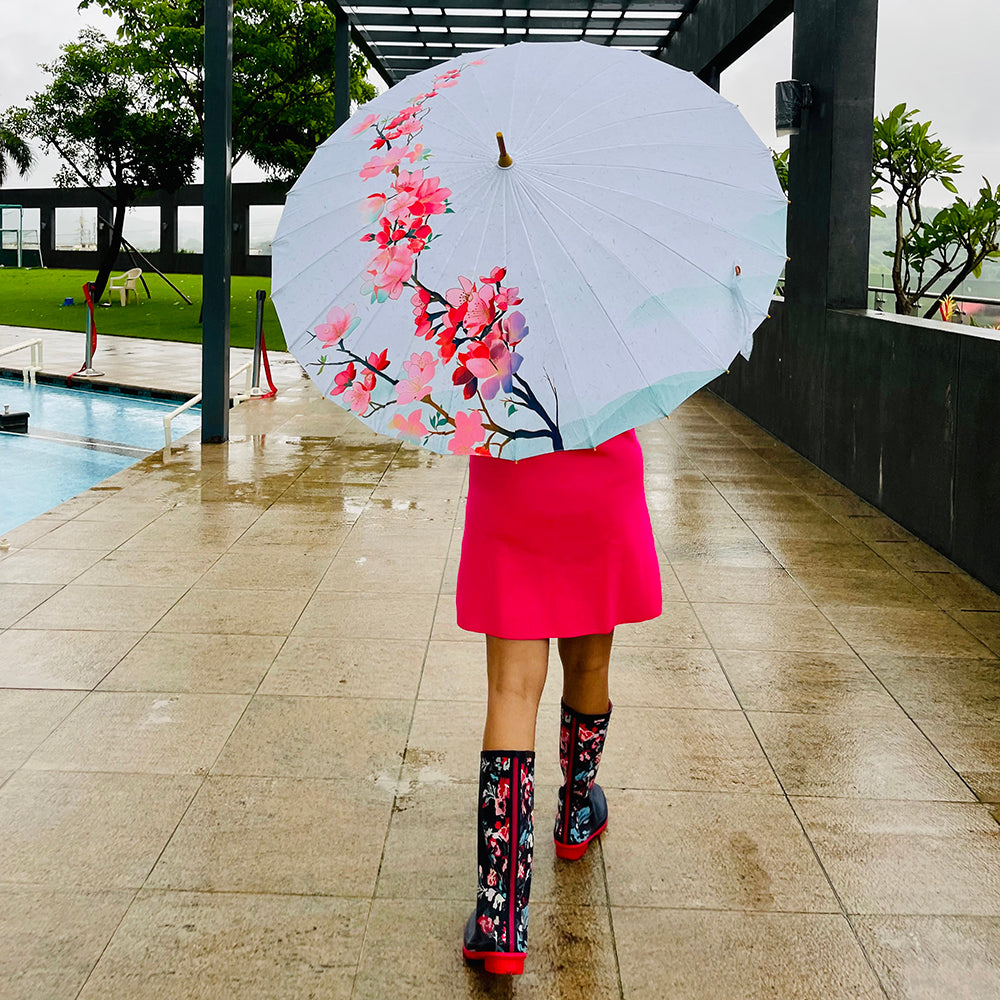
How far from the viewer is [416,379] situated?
1975 millimetres

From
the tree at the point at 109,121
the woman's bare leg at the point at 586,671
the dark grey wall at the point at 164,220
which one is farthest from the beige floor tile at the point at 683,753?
the dark grey wall at the point at 164,220

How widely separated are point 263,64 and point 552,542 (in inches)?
898

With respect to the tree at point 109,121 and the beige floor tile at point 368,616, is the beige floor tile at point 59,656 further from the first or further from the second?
the tree at point 109,121

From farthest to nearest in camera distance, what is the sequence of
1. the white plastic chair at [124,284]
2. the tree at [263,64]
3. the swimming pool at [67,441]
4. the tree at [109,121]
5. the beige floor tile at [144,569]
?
the white plastic chair at [124,284] → the tree at [109,121] → the tree at [263,64] → the swimming pool at [67,441] → the beige floor tile at [144,569]

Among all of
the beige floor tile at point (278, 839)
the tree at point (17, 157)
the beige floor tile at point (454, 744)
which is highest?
the tree at point (17, 157)

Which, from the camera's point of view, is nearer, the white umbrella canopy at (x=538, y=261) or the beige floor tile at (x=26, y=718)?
the white umbrella canopy at (x=538, y=261)

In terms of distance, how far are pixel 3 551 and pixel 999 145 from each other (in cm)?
796

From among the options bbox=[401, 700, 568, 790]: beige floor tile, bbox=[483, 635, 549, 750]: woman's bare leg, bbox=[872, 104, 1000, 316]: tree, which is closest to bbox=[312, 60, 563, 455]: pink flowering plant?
bbox=[483, 635, 549, 750]: woman's bare leg

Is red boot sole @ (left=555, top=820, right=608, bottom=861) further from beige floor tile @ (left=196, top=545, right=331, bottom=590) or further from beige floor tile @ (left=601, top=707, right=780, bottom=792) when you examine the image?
beige floor tile @ (left=196, top=545, right=331, bottom=590)

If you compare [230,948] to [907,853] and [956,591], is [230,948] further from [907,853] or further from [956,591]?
[956,591]

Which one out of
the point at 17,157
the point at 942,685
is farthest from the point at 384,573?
the point at 17,157

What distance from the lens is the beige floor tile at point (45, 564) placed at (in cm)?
475

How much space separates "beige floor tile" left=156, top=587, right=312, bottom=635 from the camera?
4172 millimetres

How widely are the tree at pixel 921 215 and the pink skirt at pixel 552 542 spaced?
6.46 m
